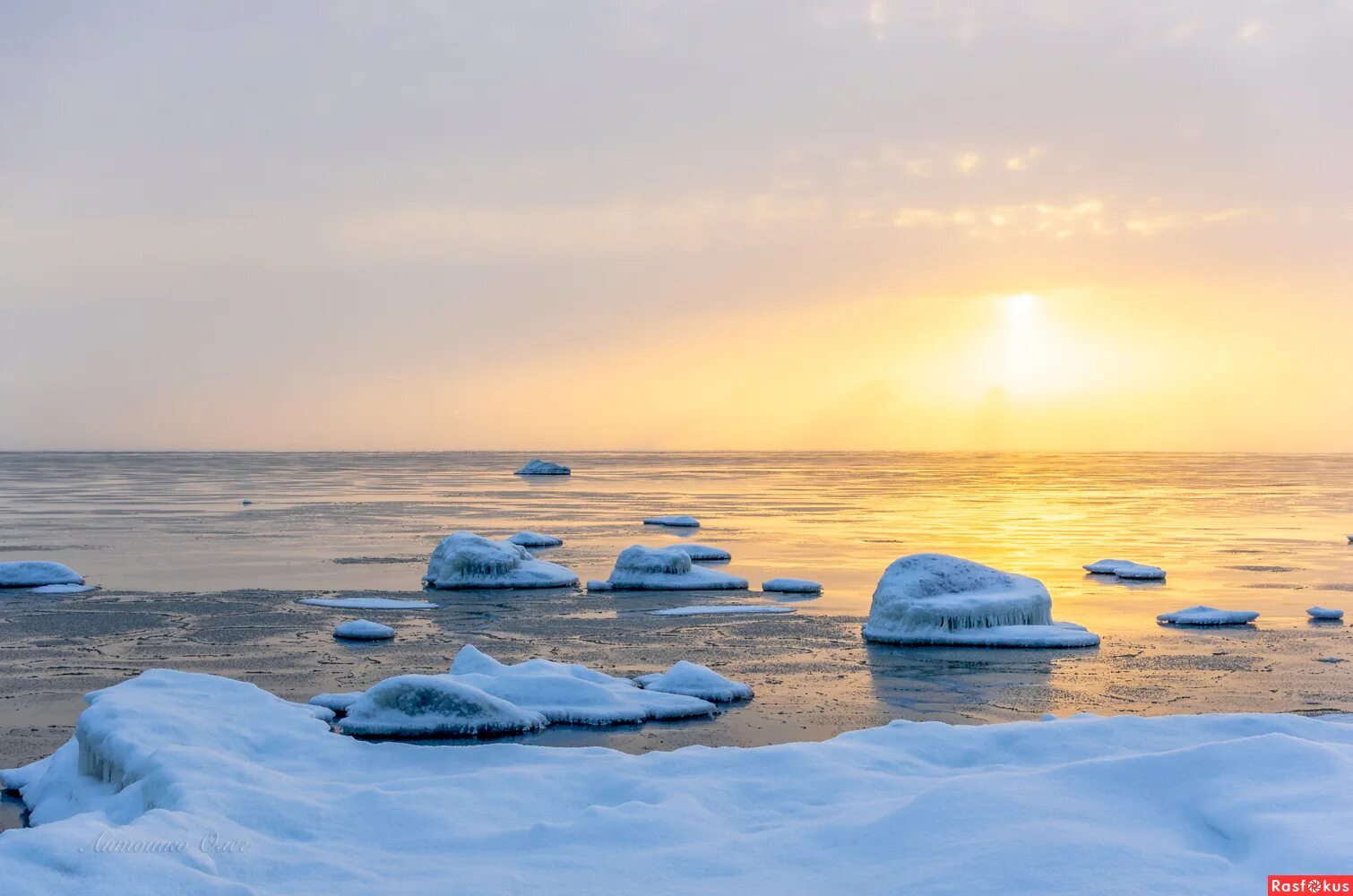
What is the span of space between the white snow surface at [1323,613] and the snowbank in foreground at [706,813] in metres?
12.3

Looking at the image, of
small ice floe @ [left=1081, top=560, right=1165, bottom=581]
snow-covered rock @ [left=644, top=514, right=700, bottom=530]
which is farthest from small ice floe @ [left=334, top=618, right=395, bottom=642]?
snow-covered rock @ [left=644, top=514, right=700, bottom=530]

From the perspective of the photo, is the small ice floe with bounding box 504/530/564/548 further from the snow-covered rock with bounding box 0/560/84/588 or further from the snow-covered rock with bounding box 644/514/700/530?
the snow-covered rock with bounding box 0/560/84/588

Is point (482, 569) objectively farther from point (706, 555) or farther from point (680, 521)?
point (680, 521)

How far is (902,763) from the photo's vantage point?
373 inches

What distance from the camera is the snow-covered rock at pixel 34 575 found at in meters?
24.3

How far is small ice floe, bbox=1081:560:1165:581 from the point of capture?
88.5 feet

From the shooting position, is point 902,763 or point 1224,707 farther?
point 1224,707

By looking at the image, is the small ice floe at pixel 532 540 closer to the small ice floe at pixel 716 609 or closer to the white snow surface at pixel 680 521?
the white snow surface at pixel 680 521

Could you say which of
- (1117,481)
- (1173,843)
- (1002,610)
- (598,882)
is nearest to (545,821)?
(598,882)

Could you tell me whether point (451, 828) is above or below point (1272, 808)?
below

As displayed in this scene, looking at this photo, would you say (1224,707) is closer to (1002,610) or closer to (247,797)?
(1002,610)

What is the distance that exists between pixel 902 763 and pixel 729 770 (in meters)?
1.46

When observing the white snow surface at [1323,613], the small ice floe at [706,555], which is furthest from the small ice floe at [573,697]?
the small ice floe at [706,555]

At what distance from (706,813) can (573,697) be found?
4.96m
